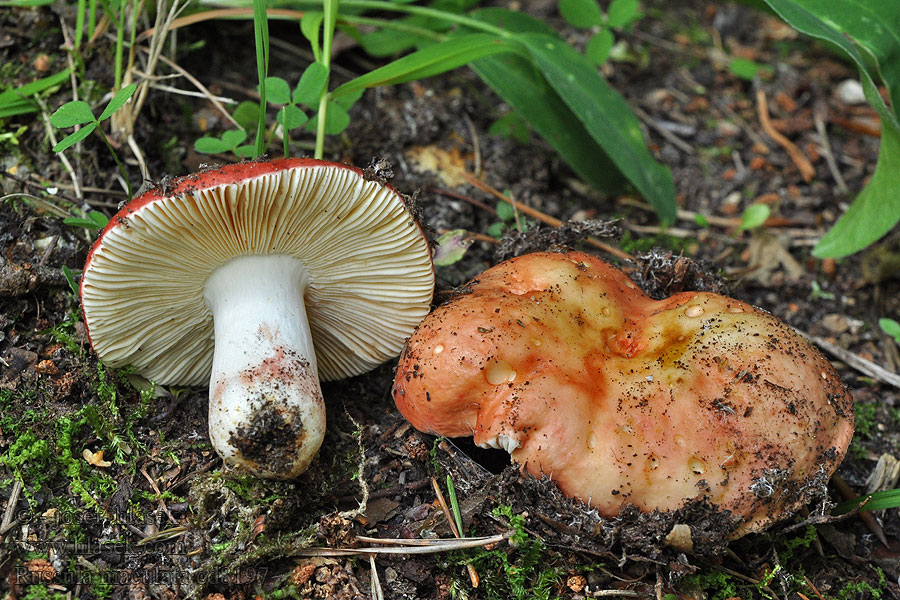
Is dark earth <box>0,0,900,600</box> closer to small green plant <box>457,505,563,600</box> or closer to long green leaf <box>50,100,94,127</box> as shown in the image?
small green plant <box>457,505,563,600</box>

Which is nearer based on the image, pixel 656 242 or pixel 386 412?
pixel 386 412

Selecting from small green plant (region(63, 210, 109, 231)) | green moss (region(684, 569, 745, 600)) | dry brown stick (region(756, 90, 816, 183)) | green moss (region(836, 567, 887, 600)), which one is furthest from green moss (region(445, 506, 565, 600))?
dry brown stick (region(756, 90, 816, 183))

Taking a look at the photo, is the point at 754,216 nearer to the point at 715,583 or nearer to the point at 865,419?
the point at 865,419

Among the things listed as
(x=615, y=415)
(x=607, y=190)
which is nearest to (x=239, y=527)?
(x=615, y=415)

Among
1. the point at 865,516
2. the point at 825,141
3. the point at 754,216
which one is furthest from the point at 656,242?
the point at 865,516

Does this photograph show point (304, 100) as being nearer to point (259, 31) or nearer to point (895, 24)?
point (259, 31)

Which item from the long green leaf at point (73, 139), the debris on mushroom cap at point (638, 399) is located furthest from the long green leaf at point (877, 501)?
the long green leaf at point (73, 139)
